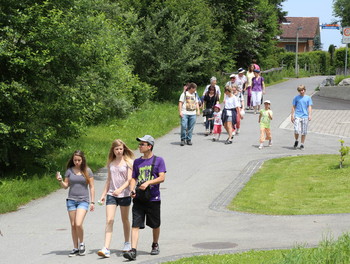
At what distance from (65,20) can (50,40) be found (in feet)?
2.39

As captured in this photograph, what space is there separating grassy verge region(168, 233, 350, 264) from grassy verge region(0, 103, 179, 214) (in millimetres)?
5898

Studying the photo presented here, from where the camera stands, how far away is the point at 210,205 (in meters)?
14.3

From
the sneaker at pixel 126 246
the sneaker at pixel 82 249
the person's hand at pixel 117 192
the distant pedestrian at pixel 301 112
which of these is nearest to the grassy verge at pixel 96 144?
the sneaker at pixel 82 249

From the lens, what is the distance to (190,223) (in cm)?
1269

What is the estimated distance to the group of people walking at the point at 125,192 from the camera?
10.3 m

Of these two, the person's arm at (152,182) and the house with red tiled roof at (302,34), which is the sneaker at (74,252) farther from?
the house with red tiled roof at (302,34)

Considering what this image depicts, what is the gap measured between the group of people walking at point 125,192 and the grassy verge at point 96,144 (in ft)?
12.6

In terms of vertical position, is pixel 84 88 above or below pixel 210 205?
above

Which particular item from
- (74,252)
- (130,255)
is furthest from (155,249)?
(74,252)

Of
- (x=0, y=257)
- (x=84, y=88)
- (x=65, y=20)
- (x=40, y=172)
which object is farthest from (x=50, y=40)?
(x=0, y=257)

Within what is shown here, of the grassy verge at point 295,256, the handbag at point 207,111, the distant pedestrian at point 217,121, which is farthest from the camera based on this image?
the handbag at point 207,111

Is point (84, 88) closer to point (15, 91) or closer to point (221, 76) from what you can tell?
point (15, 91)

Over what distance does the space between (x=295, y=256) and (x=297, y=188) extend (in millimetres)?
7328

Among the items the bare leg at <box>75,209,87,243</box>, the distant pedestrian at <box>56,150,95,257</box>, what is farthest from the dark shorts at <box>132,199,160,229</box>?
the bare leg at <box>75,209,87,243</box>
